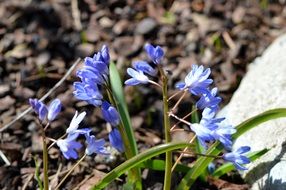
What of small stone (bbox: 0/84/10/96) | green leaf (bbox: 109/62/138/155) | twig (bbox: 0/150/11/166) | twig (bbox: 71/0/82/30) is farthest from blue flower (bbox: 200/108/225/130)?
twig (bbox: 71/0/82/30)

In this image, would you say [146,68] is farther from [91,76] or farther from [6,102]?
[6,102]

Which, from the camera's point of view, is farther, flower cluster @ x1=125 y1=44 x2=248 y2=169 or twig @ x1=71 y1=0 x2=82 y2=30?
twig @ x1=71 y1=0 x2=82 y2=30

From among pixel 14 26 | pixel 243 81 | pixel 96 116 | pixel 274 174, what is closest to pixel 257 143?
pixel 274 174

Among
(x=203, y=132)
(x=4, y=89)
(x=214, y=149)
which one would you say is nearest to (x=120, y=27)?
(x=4, y=89)

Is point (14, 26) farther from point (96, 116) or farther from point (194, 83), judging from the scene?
point (194, 83)

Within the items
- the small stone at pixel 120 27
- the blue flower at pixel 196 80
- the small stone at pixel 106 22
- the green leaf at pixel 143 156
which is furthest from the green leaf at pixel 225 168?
the small stone at pixel 106 22

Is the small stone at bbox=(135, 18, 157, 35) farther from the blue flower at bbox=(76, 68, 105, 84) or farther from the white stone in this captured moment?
the blue flower at bbox=(76, 68, 105, 84)

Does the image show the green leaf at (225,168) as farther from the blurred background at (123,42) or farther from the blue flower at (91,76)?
the blue flower at (91,76)
